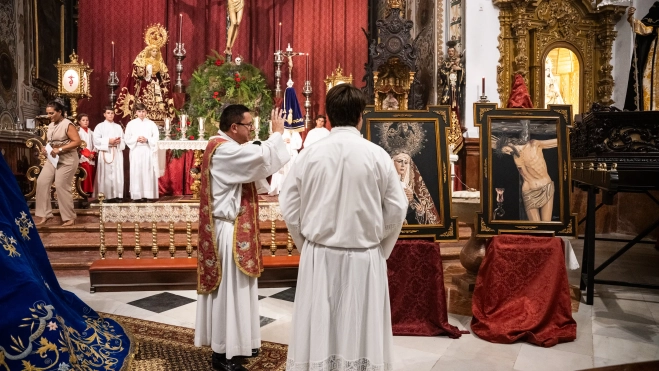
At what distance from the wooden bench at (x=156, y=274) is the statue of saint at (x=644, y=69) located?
4.30 metres

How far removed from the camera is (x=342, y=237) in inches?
92.7

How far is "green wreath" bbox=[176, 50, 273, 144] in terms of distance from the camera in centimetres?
999

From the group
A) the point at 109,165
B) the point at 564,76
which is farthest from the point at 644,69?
the point at 109,165

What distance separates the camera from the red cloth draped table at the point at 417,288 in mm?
3918

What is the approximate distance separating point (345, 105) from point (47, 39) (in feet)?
32.8

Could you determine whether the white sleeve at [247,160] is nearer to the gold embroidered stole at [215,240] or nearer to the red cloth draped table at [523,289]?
the gold embroidered stole at [215,240]

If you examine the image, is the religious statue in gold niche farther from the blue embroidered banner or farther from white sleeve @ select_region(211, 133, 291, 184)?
white sleeve @ select_region(211, 133, 291, 184)

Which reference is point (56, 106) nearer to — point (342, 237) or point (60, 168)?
point (60, 168)

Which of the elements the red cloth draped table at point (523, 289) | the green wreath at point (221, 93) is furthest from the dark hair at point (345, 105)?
the green wreath at point (221, 93)

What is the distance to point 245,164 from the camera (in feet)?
10.1

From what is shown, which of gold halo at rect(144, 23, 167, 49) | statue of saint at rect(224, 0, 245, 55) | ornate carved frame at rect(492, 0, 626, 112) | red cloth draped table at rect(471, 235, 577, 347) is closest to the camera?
red cloth draped table at rect(471, 235, 577, 347)

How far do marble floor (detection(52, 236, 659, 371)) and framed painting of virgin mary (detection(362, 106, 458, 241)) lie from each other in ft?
2.83

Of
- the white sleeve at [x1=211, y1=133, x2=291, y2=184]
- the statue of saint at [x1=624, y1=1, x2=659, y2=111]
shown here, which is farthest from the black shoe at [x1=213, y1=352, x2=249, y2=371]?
the statue of saint at [x1=624, y1=1, x2=659, y2=111]

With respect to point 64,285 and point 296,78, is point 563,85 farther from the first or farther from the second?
point 64,285
